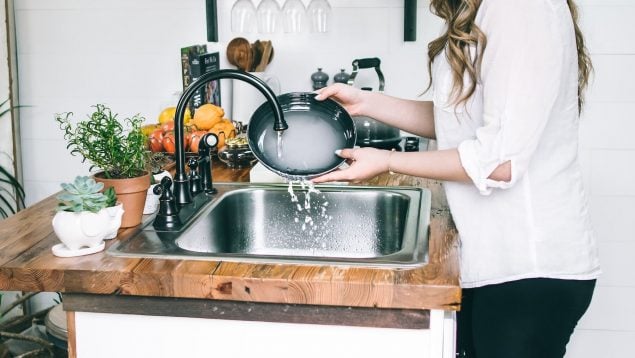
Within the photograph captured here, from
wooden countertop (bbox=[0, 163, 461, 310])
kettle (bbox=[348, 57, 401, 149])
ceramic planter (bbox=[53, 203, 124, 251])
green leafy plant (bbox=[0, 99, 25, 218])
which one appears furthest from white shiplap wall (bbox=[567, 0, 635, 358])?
green leafy plant (bbox=[0, 99, 25, 218])

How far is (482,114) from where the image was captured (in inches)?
62.0

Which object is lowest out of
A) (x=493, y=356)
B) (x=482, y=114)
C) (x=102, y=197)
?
(x=493, y=356)

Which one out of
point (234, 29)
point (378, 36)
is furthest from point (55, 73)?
point (378, 36)

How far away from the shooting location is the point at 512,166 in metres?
1.46

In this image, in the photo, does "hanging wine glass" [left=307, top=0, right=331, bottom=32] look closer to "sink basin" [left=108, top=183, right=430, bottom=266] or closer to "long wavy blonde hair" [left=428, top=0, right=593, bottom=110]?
"sink basin" [left=108, top=183, right=430, bottom=266]

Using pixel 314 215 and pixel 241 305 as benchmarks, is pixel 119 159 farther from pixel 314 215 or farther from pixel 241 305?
pixel 314 215

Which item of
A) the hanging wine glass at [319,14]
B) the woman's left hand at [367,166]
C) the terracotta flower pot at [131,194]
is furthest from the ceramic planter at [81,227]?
the hanging wine glass at [319,14]

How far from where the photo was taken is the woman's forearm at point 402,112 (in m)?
1.98

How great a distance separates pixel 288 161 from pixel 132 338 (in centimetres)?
55

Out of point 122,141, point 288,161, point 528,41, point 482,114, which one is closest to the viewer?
point 528,41

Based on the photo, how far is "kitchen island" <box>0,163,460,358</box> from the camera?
Result: 1365mm

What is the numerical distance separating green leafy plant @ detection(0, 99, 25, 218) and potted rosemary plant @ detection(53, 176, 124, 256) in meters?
1.78

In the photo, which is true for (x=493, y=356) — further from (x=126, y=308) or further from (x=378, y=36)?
(x=378, y=36)

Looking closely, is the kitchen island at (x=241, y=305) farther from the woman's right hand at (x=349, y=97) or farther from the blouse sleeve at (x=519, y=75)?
the woman's right hand at (x=349, y=97)
